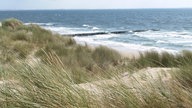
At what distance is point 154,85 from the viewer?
3.60 meters

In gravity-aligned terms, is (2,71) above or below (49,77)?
below

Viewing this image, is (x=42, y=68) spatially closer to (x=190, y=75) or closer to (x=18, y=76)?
(x=18, y=76)

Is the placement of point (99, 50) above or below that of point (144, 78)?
below

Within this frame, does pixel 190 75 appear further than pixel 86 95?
Yes

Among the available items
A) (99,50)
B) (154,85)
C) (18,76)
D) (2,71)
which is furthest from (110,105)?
(99,50)

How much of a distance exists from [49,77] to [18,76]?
525 millimetres

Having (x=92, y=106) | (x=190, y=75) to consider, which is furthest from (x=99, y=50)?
(x=92, y=106)

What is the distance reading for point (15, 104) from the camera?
3.40 m

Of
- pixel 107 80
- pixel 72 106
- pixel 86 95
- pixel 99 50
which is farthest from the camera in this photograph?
pixel 99 50

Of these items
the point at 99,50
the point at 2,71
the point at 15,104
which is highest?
the point at 15,104

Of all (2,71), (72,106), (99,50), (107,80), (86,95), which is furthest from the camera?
(99,50)

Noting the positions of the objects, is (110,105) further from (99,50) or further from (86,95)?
(99,50)

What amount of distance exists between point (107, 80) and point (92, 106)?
2.55ft

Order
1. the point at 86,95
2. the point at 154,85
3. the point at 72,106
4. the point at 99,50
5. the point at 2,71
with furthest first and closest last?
1. the point at 99,50
2. the point at 2,71
3. the point at 154,85
4. the point at 86,95
5. the point at 72,106
